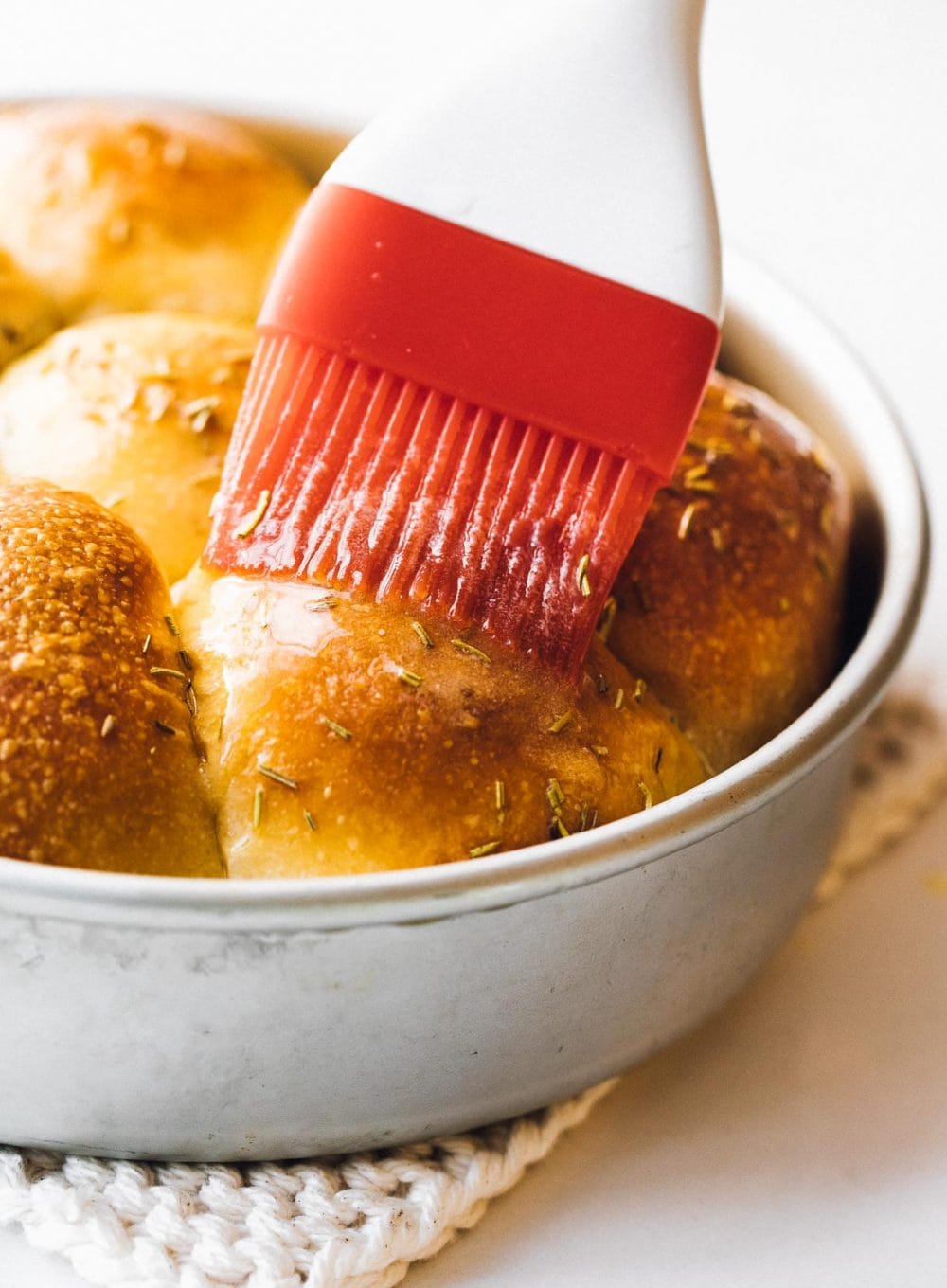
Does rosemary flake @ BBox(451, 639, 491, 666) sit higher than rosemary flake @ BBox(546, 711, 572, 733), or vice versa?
rosemary flake @ BBox(451, 639, 491, 666)

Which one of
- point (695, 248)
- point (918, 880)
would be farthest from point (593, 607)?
point (918, 880)

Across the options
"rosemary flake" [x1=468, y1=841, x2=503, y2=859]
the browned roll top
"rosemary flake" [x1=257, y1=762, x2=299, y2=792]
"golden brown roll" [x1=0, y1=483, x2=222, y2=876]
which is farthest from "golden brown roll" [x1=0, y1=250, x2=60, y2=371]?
"rosemary flake" [x1=468, y1=841, x2=503, y2=859]

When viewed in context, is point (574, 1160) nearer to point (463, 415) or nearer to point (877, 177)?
point (463, 415)

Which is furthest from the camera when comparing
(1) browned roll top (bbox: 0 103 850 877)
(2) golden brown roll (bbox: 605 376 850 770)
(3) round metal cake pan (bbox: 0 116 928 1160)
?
(2) golden brown roll (bbox: 605 376 850 770)

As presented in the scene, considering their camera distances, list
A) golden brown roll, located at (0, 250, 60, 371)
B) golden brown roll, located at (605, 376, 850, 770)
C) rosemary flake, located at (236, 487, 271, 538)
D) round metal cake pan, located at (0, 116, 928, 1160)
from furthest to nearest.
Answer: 1. golden brown roll, located at (0, 250, 60, 371)
2. golden brown roll, located at (605, 376, 850, 770)
3. rosemary flake, located at (236, 487, 271, 538)
4. round metal cake pan, located at (0, 116, 928, 1160)

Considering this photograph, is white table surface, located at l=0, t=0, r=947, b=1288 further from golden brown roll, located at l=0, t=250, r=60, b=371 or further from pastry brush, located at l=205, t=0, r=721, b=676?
golden brown roll, located at l=0, t=250, r=60, b=371

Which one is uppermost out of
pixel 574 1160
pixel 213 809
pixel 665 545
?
pixel 665 545

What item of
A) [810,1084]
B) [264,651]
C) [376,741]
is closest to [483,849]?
[376,741]
